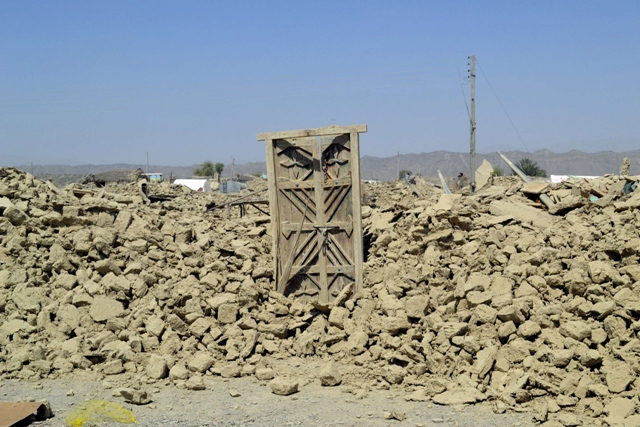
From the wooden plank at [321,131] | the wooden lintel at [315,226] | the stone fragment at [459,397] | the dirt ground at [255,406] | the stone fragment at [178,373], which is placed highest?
the wooden plank at [321,131]

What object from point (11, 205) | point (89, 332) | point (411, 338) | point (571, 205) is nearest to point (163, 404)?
point (89, 332)

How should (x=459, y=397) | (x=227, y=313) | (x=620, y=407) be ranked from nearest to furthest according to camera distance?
(x=620, y=407) < (x=459, y=397) < (x=227, y=313)

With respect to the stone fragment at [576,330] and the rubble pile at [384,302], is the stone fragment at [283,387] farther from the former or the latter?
the stone fragment at [576,330]

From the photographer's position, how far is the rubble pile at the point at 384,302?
766cm

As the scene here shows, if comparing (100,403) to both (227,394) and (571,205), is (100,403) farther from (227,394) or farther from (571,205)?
(571,205)

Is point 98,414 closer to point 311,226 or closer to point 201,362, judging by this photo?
point 201,362

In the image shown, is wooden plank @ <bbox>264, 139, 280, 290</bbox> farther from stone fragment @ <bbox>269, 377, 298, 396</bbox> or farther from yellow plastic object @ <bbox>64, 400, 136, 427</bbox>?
yellow plastic object @ <bbox>64, 400, 136, 427</bbox>

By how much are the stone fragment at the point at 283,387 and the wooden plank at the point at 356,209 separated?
2713mm

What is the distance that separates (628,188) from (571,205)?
51.7 inches

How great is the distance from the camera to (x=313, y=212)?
10891 mm

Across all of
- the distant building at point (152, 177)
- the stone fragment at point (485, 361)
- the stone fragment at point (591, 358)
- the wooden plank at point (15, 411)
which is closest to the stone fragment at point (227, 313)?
the wooden plank at point (15, 411)

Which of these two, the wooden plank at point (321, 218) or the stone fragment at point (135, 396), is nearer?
the stone fragment at point (135, 396)

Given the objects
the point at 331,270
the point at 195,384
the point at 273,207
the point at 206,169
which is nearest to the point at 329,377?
the point at 195,384

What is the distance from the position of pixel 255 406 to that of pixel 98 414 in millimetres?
1566
